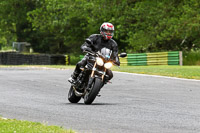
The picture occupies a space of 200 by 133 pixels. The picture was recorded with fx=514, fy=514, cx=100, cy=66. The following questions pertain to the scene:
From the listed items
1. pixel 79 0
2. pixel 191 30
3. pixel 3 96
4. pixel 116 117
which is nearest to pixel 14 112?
pixel 116 117

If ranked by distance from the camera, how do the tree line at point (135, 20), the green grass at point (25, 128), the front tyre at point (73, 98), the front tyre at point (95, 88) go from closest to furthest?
the green grass at point (25, 128)
the front tyre at point (95, 88)
the front tyre at point (73, 98)
the tree line at point (135, 20)

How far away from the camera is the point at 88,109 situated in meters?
10.8

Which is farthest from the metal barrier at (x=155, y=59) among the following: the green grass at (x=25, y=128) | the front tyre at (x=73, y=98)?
the green grass at (x=25, y=128)

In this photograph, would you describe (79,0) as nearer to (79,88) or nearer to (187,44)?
(187,44)

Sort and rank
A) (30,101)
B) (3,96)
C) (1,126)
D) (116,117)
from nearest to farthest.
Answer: (1,126)
(116,117)
(30,101)
(3,96)

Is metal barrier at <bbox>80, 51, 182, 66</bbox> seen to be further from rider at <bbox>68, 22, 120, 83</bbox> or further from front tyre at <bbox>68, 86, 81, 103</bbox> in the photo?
rider at <bbox>68, 22, 120, 83</bbox>

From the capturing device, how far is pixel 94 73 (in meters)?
11.7

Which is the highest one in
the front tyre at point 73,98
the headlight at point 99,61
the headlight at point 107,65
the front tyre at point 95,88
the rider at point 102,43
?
the rider at point 102,43

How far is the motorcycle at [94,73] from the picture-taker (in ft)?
37.8

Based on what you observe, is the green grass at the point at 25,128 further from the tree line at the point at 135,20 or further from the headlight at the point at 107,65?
the tree line at the point at 135,20

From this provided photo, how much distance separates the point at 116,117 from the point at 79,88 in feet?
10.2

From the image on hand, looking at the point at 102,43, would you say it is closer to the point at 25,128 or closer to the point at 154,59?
the point at 25,128

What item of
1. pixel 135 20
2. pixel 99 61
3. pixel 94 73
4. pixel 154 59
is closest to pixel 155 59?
pixel 154 59

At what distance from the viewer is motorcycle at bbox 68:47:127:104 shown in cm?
1152
